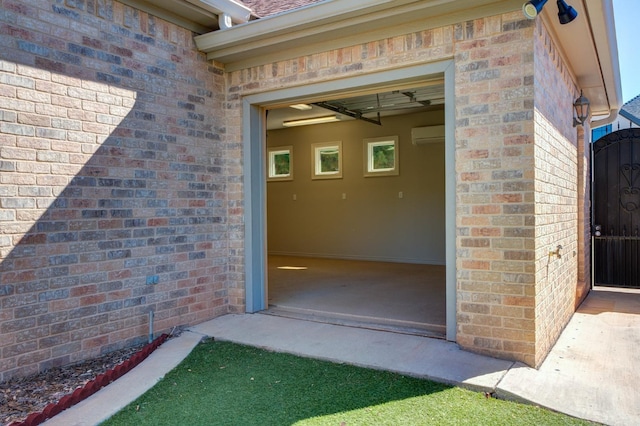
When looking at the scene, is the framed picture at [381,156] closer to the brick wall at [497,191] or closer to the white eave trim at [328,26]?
the white eave trim at [328,26]

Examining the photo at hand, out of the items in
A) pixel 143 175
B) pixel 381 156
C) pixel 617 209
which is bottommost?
pixel 617 209

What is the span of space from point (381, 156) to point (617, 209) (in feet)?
16.8

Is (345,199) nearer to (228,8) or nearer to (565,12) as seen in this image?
(228,8)

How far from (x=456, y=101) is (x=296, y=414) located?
293 centimetres

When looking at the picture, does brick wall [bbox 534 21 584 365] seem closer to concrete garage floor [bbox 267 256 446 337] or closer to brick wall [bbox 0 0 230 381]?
concrete garage floor [bbox 267 256 446 337]

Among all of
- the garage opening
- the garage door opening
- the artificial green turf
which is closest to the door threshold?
the garage door opening

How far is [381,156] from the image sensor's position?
1120 cm

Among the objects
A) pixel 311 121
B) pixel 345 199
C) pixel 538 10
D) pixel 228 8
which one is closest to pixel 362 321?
pixel 538 10

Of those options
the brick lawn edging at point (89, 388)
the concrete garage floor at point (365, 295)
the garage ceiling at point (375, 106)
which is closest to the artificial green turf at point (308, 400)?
the brick lawn edging at point (89, 388)

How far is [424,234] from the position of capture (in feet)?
34.1

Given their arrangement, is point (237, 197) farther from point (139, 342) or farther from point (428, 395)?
point (428, 395)

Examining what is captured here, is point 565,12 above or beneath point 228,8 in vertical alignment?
beneath

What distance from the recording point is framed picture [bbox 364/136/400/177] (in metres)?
10.9

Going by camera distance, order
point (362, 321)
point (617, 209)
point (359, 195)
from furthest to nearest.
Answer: point (359, 195) → point (617, 209) → point (362, 321)
